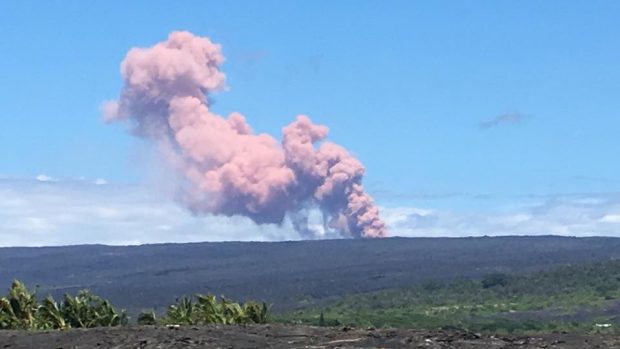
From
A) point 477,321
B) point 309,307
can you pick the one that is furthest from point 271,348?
point 309,307

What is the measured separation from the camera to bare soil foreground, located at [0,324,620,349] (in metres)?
35.9

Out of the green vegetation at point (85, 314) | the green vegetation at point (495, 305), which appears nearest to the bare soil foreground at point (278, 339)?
the green vegetation at point (85, 314)

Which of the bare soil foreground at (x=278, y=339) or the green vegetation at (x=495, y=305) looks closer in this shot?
the bare soil foreground at (x=278, y=339)

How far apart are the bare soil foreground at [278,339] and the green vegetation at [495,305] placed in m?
64.6

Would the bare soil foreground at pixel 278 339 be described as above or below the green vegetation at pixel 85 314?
below

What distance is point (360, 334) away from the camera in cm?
3791

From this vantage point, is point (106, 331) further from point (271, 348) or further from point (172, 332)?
A: point (271, 348)

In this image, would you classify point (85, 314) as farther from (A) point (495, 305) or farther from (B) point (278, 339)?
(A) point (495, 305)

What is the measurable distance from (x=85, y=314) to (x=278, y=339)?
1942 centimetres

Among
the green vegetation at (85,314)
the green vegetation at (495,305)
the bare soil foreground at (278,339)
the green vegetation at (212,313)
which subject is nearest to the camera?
the bare soil foreground at (278,339)

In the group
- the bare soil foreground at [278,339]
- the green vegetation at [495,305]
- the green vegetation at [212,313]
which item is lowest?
the bare soil foreground at [278,339]

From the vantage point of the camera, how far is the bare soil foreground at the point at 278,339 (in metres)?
35.9

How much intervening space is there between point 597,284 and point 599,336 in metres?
143

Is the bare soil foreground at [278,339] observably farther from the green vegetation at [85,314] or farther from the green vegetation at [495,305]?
the green vegetation at [495,305]
